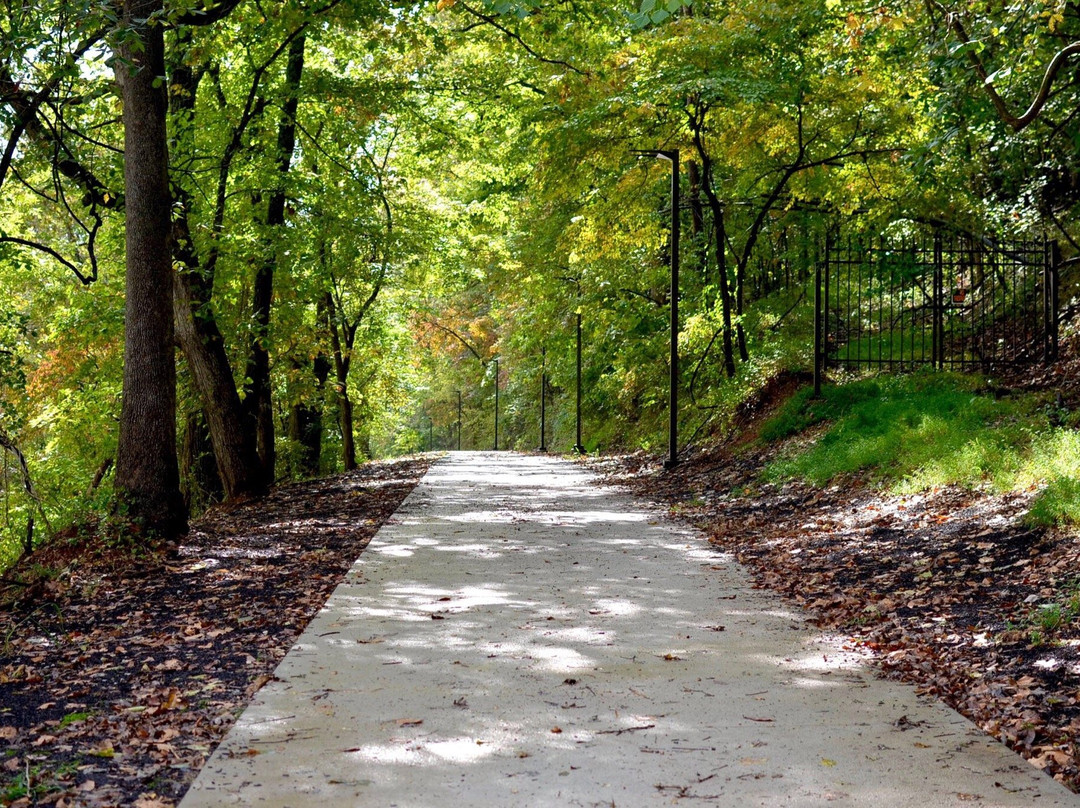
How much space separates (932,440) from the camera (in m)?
9.91

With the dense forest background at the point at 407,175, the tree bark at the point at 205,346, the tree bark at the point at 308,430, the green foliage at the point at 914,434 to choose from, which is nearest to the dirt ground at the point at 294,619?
the green foliage at the point at 914,434

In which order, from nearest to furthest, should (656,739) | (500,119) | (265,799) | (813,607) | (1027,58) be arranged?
(265,799) → (656,739) → (813,607) → (1027,58) → (500,119)

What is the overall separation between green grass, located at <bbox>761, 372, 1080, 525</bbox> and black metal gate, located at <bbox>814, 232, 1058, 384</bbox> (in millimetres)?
829

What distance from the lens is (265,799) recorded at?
10.6 feet

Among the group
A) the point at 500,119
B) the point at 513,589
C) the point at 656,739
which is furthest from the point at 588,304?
the point at 656,739

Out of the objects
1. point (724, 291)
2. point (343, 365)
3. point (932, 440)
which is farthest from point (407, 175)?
point (932, 440)

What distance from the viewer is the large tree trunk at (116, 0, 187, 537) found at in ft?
28.0

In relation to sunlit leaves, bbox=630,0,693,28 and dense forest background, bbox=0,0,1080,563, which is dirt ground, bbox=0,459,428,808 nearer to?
dense forest background, bbox=0,0,1080,563

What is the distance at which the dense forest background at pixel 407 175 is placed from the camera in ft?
28.5

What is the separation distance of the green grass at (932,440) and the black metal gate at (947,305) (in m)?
0.83

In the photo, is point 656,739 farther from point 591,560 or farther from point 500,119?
point 500,119

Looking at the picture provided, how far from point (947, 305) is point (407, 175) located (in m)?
13.0

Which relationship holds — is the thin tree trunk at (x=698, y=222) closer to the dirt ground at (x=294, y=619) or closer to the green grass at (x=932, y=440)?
the green grass at (x=932, y=440)

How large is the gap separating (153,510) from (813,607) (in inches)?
229
